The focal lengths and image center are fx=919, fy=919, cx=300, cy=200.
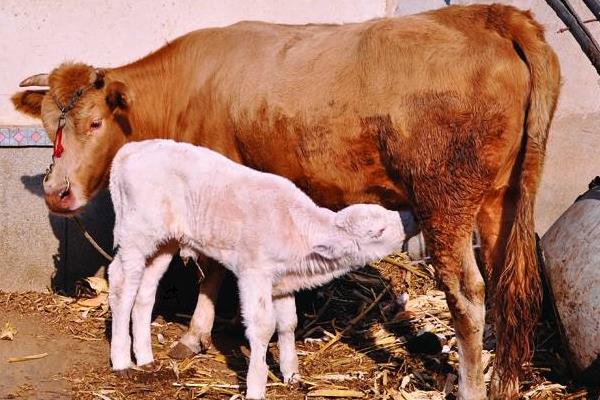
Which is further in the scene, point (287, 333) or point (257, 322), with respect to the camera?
point (287, 333)

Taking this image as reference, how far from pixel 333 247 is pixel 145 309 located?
60.6 inches

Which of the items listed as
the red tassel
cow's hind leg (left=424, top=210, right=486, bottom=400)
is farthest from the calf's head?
the red tassel

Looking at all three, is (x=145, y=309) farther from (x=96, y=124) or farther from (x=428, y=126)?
(x=428, y=126)

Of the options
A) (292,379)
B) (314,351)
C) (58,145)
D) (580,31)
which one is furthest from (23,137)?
(580,31)

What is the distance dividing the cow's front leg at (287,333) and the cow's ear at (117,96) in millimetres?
2129

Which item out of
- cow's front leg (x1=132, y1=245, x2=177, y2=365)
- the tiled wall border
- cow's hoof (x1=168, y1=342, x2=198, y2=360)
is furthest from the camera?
the tiled wall border

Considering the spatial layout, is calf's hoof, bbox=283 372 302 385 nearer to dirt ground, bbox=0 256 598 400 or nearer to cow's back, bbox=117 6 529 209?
dirt ground, bbox=0 256 598 400

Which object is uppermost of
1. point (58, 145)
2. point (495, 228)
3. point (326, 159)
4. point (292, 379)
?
point (326, 159)

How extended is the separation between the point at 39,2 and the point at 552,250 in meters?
4.79

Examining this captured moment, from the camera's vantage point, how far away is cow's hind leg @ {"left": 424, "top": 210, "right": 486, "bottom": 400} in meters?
5.75

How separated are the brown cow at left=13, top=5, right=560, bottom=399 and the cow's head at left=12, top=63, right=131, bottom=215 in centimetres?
2

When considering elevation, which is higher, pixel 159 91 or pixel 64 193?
pixel 159 91

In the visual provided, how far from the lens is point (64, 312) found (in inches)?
299

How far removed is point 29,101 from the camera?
292 inches
